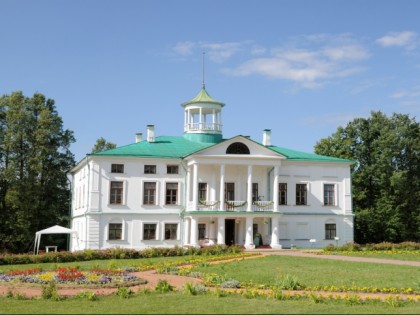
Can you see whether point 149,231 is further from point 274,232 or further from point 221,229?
point 274,232

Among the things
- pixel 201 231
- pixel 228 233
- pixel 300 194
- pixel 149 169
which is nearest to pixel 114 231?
pixel 149 169

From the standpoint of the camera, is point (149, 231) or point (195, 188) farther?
point (149, 231)

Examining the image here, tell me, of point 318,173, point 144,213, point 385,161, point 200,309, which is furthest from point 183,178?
point 200,309

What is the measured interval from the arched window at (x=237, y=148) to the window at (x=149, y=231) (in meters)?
7.04

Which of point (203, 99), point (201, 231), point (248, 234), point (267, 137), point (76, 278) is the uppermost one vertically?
point (203, 99)

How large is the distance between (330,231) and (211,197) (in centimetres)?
896

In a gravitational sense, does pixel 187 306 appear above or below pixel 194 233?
below

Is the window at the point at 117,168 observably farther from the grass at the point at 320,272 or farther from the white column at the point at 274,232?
the grass at the point at 320,272

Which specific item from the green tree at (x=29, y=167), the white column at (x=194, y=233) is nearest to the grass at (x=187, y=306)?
the white column at (x=194, y=233)

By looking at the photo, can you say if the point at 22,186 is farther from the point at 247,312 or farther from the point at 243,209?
the point at 247,312

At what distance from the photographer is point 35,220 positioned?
4459cm

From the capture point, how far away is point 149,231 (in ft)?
121

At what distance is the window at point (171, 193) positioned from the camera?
37375mm

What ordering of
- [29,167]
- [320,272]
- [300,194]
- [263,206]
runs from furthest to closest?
[29,167] < [300,194] < [263,206] < [320,272]
